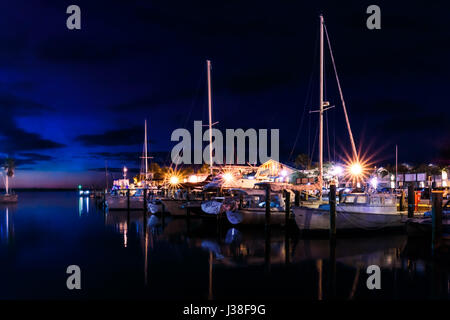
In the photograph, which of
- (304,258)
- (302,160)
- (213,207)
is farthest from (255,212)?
(302,160)

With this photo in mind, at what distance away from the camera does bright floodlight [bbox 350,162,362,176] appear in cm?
3109

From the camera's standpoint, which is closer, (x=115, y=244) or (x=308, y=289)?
(x=308, y=289)

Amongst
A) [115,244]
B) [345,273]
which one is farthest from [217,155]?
[345,273]

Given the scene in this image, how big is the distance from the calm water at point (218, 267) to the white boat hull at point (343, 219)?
1040 millimetres

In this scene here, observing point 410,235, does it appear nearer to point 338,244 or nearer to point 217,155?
point 338,244

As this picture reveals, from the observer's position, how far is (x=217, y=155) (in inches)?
1681

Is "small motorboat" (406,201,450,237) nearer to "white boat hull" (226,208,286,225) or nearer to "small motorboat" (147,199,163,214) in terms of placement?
"white boat hull" (226,208,286,225)

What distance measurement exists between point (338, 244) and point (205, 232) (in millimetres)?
11419

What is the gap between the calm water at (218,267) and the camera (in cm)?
1430

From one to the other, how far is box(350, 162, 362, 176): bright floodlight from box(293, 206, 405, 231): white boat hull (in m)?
5.91

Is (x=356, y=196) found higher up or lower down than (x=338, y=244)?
higher up

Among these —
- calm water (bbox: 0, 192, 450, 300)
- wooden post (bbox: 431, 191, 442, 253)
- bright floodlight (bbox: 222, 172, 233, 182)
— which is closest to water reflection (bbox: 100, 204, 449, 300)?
calm water (bbox: 0, 192, 450, 300)

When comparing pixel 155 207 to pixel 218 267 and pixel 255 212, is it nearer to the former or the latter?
pixel 255 212
